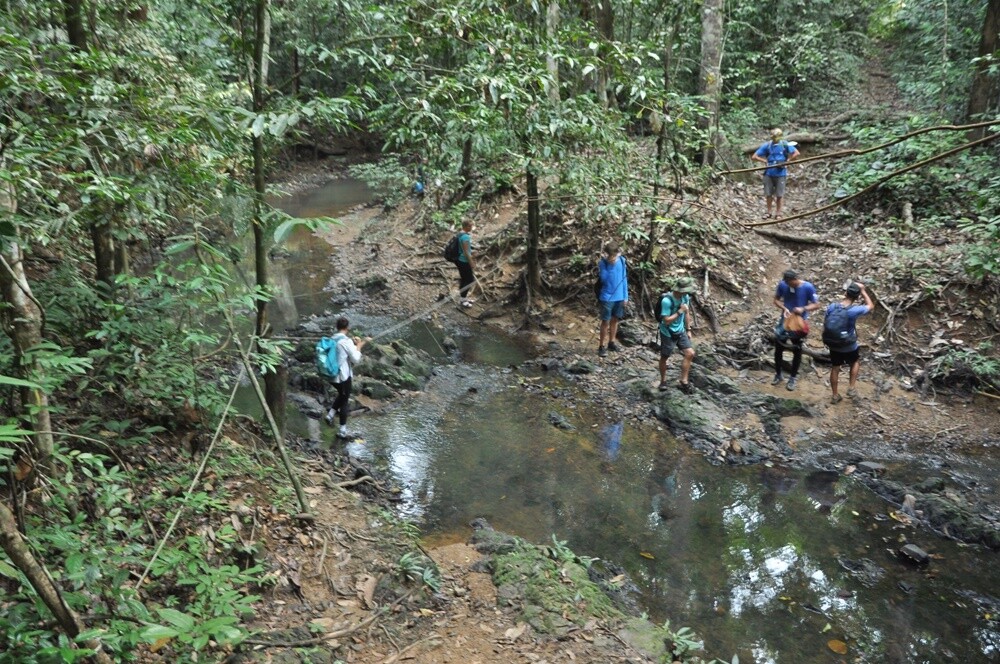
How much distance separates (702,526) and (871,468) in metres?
2.80

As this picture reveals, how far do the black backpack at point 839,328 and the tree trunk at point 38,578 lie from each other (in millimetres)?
9351

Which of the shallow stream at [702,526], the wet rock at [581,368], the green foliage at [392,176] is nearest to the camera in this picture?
the shallow stream at [702,526]

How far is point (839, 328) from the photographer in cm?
915

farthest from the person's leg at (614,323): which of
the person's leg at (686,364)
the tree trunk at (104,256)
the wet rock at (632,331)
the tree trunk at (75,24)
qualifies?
the tree trunk at (75,24)

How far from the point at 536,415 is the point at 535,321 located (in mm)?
3709

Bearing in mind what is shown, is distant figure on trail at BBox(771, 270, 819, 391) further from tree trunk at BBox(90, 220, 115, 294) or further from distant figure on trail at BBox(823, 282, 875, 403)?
tree trunk at BBox(90, 220, 115, 294)

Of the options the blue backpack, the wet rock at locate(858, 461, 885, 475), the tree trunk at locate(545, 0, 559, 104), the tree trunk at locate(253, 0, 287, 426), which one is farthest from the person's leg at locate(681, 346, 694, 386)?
the tree trunk at locate(253, 0, 287, 426)

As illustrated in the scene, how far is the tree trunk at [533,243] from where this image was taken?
1209 centimetres

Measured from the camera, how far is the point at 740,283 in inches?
507

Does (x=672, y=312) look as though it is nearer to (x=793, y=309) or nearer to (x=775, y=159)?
(x=793, y=309)

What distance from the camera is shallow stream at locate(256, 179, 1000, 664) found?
5906 millimetres

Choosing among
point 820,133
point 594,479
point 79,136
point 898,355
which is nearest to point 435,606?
point 594,479

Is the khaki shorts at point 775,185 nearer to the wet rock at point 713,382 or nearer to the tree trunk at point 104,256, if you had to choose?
the wet rock at point 713,382

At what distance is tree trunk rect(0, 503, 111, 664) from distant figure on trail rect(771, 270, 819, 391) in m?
9.33
